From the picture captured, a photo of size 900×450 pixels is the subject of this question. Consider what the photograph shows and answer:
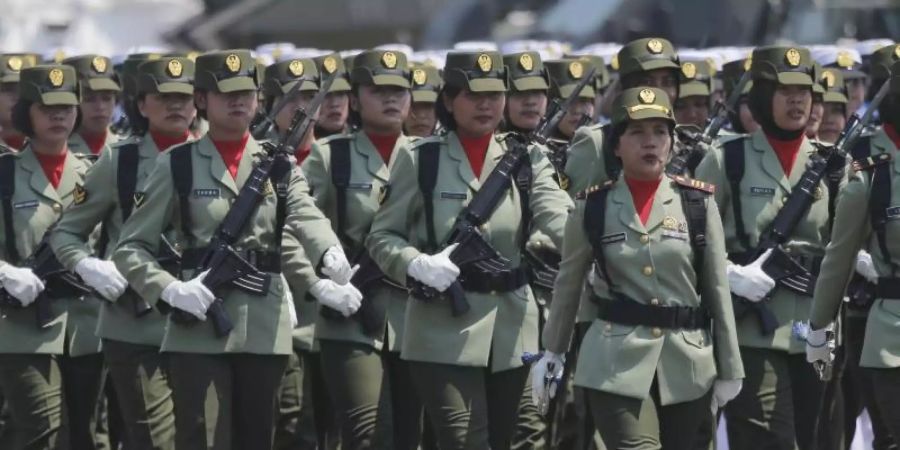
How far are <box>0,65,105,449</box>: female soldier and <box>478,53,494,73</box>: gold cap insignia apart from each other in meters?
2.20

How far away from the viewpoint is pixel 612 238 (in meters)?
10.7

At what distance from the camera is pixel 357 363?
12.6 m

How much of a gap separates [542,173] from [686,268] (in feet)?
4.88

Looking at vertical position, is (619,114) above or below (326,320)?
above

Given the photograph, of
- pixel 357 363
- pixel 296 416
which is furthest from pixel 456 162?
pixel 296 416

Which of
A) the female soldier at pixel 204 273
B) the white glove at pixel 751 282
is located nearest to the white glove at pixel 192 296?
the female soldier at pixel 204 273

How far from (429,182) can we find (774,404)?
1.84m

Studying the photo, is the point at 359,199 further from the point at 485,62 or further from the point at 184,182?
the point at 184,182

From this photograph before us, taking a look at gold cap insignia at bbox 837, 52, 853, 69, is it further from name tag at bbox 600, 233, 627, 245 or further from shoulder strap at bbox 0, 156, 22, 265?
name tag at bbox 600, 233, 627, 245

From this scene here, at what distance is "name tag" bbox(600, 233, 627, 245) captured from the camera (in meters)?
10.6

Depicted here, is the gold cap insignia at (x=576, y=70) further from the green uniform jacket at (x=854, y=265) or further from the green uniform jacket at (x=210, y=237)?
the green uniform jacket at (x=854, y=265)

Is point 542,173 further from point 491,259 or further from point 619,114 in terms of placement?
point 619,114

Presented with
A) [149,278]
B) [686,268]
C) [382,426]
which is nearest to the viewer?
[686,268]

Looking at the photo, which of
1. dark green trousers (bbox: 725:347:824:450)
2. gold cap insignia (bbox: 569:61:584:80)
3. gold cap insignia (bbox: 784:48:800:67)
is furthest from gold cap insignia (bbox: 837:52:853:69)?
dark green trousers (bbox: 725:347:824:450)
